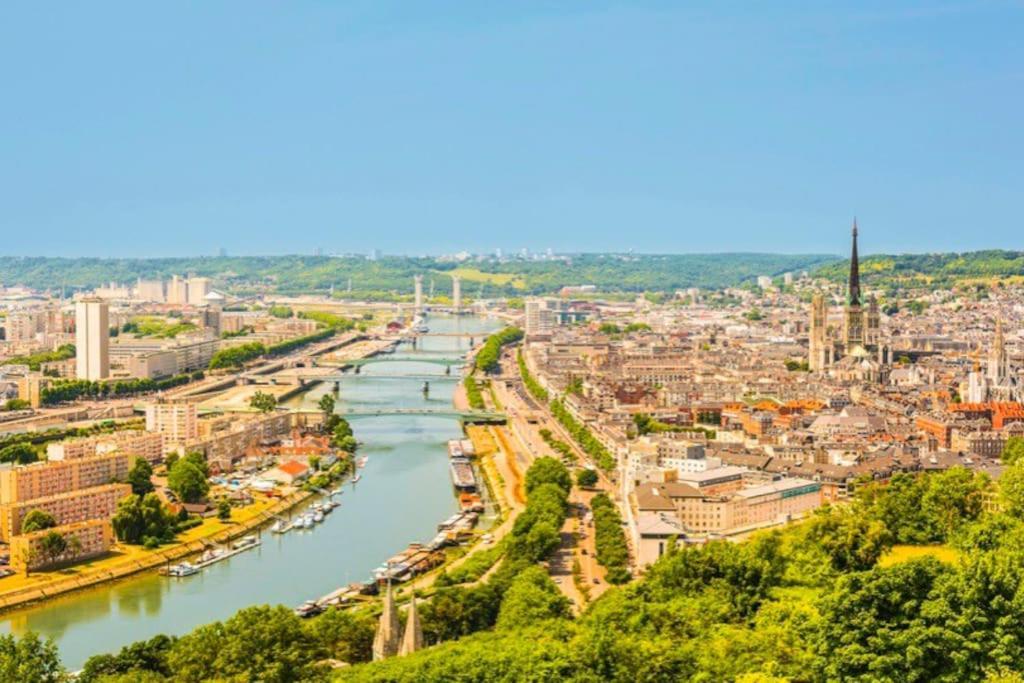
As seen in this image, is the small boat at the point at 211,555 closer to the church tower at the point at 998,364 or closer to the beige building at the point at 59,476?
the beige building at the point at 59,476

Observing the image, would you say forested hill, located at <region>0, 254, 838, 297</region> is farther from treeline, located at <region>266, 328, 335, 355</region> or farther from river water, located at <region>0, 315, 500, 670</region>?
river water, located at <region>0, 315, 500, 670</region>

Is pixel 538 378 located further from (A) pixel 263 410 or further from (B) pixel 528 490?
(B) pixel 528 490

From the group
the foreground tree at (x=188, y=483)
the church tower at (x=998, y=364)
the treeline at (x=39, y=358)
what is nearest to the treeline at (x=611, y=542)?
the foreground tree at (x=188, y=483)

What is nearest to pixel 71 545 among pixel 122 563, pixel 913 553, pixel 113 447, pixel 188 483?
pixel 122 563

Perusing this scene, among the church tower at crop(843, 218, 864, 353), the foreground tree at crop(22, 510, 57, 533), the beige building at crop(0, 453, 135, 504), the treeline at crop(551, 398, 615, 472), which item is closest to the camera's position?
the foreground tree at crop(22, 510, 57, 533)

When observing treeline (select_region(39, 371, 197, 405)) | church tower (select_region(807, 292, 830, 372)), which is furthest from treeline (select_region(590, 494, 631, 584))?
treeline (select_region(39, 371, 197, 405))

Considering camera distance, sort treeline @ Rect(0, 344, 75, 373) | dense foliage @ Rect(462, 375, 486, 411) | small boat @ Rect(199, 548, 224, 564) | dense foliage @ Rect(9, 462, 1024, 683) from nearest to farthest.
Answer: dense foliage @ Rect(9, 462, 1024, 683) → small boat @ Rect(199, 548, 224, 564) → dense foliage @ Rect(462, 375, 486, 411) → treeline @ Rect(0, 344, 75, 373)

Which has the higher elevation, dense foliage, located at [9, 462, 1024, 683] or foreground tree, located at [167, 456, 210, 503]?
dense foliage, located at [9, 462, 1024, 683]

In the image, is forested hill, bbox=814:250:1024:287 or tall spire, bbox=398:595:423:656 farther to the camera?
forested hill, bbox=814:250:1024:287
